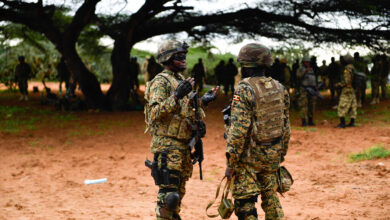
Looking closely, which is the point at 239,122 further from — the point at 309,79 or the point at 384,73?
the point at 384,73

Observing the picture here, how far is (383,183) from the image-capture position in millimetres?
6066

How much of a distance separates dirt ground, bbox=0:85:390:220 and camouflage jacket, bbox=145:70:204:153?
1.50 meters

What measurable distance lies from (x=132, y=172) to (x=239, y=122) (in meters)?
4.48

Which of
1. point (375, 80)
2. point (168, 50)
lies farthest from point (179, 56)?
point (375, 80)

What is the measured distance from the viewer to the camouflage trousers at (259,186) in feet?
11.3

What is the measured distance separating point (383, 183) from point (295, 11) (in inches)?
290

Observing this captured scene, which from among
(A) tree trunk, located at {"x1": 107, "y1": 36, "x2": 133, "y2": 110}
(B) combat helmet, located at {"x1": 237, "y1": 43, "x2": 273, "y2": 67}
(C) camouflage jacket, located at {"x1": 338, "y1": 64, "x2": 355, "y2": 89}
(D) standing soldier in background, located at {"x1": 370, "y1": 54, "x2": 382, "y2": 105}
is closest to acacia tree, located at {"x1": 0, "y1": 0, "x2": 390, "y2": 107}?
(A) tree trunk, located at {"x1": 107, "y1": 36, "x2": 133, "y2": 110}

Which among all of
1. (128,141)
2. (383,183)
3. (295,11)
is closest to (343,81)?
(295,11)

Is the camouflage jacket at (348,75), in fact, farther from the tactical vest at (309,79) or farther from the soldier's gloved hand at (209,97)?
the soldier's gloved hand at (209,97)

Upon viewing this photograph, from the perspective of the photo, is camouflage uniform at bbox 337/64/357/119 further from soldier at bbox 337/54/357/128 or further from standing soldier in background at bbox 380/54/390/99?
standing soldier in background at bbox 380/54/390/99

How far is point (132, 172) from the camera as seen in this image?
24.7 ft

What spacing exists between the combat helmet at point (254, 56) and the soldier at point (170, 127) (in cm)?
43

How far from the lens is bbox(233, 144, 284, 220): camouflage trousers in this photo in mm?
3447

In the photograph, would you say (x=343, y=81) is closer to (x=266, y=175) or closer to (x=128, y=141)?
(x=128, y=141)
